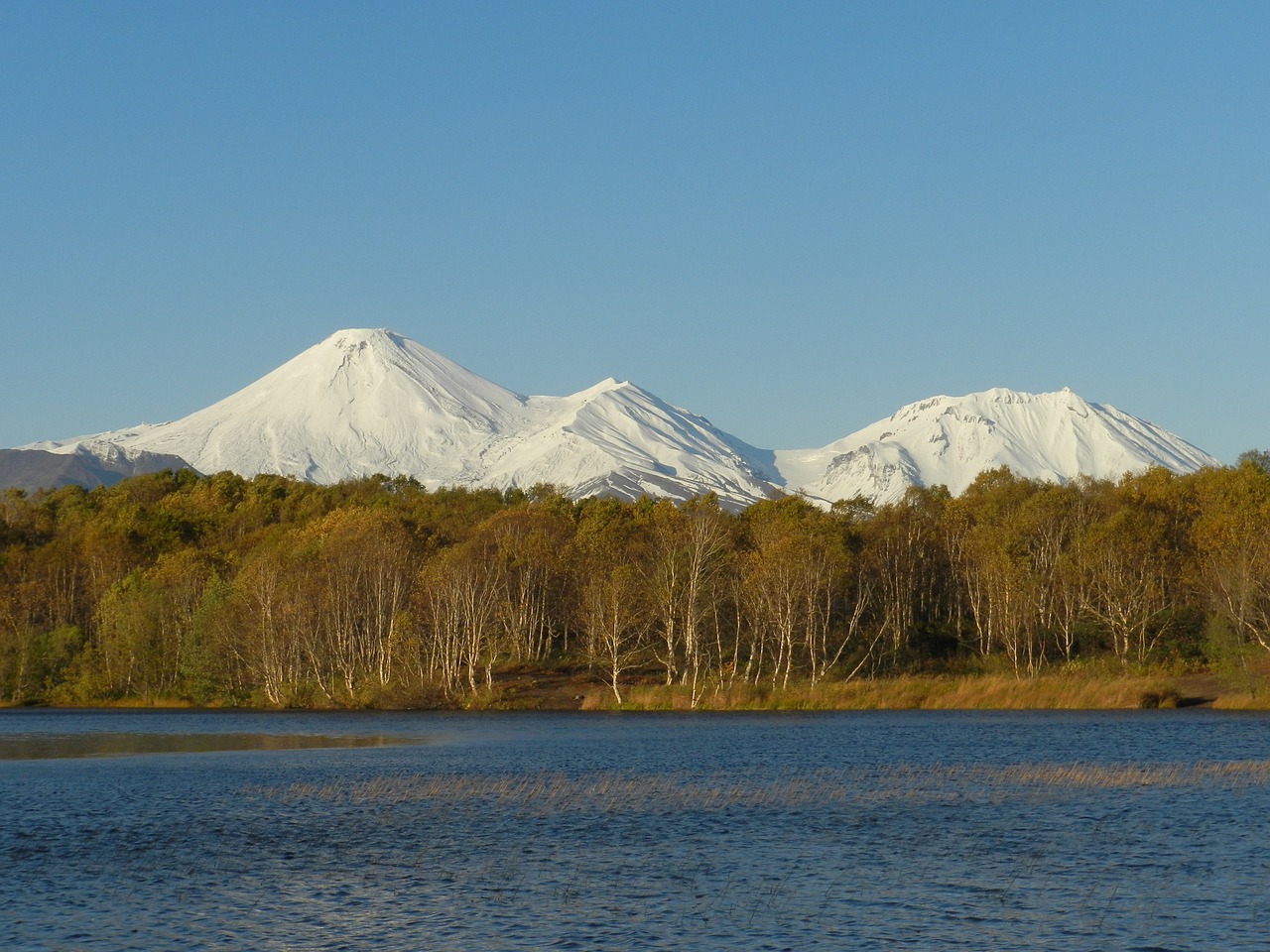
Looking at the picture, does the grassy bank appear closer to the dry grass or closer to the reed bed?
the dry grass

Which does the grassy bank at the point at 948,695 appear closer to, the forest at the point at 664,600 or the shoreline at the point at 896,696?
the shoreline at the point at 896,696

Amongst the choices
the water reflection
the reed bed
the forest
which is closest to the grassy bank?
the forest

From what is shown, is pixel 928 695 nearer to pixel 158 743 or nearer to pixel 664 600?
pixel 664 600

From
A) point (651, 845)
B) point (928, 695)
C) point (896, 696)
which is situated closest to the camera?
point (651, 845)

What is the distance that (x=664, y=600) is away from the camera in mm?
85938

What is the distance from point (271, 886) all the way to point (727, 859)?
9536 millimetres

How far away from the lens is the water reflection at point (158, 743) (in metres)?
60.4

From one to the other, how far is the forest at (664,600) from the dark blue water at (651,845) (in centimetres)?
2670

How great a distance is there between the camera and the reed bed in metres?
41.1

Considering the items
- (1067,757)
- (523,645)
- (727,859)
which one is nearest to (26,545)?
(523,645)

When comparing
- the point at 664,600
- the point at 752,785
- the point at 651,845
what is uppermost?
the point at 664,600

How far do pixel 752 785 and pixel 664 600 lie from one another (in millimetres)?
41442

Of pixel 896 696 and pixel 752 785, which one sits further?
pixel 896 696

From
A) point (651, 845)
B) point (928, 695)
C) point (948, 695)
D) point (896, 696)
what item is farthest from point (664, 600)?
point (651, 845)
